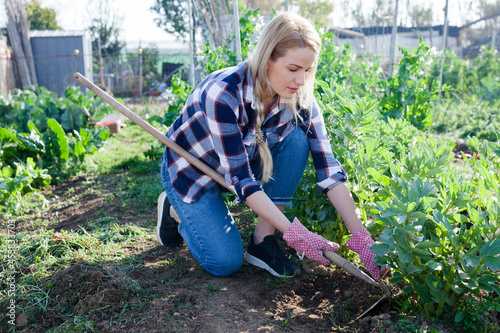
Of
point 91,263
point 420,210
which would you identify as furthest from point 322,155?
point 91,263

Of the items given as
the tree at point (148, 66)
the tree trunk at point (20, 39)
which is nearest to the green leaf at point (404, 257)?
the tree trunk at point (20, 39)

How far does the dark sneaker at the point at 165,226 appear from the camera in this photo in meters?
2.45

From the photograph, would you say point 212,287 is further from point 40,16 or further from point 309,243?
point 40,16

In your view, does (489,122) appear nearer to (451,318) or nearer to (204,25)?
(204,25)

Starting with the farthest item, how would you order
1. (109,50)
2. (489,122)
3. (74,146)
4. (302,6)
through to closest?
(109,50)
(302,6)
(489,122)
(74,146)

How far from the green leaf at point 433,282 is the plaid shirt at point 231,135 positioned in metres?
0.61

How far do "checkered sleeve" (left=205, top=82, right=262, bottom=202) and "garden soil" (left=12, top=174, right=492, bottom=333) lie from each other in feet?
1.65

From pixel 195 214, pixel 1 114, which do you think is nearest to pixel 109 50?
pixel 1 114

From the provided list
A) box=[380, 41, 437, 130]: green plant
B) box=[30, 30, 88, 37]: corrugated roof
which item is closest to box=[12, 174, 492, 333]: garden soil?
box=[380, 41, 437, 130]: green plant

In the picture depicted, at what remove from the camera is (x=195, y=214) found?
216 cm

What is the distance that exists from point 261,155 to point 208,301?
738mm

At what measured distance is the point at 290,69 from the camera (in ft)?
5.89

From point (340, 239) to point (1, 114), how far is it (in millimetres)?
6381

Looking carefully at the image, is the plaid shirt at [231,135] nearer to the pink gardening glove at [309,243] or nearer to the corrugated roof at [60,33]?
the pink gardening glove at [309,243]
